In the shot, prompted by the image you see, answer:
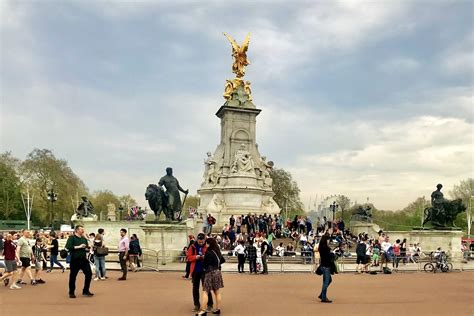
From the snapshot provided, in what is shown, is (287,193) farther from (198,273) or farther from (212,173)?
(198,273)

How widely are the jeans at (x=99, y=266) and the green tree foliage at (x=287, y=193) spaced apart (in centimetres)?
7398

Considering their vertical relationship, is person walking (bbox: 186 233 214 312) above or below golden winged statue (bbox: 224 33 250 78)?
below

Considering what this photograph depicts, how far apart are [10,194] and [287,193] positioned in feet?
158

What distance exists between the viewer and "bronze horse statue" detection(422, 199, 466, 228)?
2797cm

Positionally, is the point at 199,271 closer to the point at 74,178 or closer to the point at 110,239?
the point at 110,239

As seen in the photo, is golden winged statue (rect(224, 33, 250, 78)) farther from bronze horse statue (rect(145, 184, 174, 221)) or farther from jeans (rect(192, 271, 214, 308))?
jeans (rect(192, 271, 214, 308))

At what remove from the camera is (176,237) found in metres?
23.6

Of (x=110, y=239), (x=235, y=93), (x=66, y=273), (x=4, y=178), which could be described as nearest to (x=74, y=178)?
(x=4, y=178)

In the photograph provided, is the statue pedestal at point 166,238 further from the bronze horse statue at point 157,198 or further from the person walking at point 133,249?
the person walking at point 133,249

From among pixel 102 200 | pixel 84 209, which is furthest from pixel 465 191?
pixel 102 200

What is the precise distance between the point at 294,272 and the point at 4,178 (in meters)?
59.9

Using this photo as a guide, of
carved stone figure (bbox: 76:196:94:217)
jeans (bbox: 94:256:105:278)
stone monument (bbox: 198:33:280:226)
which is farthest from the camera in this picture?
stone monument (bbox: 198:33:280:226)

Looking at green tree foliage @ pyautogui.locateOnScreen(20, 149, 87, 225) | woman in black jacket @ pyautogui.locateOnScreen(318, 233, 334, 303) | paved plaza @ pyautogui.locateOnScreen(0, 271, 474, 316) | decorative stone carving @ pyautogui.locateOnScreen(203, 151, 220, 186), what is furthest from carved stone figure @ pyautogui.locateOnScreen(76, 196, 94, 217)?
green tree foliage @ pyautogui.locateOnScreen(20, 149, 87, 225)

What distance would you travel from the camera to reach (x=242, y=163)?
4553 centimetres
